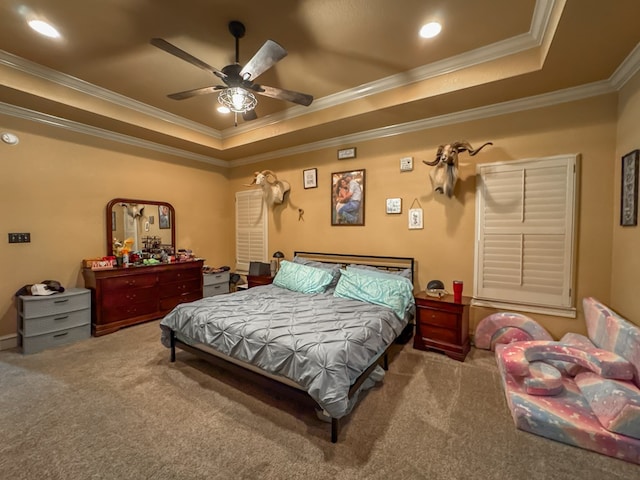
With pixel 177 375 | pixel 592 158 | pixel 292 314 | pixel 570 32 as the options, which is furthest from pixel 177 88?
pixel 592 158

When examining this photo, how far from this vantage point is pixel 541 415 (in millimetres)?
1853

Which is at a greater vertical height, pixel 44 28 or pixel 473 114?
pixel 44 28

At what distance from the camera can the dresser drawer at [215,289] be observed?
16.0 ft

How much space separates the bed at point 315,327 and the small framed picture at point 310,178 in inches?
53.0

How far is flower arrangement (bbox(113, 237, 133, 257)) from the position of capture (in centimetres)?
393

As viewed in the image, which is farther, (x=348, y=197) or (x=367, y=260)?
(x=348, y=197)

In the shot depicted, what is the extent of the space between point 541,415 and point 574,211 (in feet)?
6.50

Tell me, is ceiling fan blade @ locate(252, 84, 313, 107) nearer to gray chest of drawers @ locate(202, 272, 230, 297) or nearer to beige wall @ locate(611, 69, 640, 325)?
beige wall @ locate(611, 69, 640, 325)

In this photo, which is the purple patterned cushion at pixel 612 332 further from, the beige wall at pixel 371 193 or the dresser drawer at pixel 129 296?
the dresser drawer at pixel 129 296

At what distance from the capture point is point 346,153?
13.3ft

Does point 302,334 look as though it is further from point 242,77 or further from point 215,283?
point 215,283

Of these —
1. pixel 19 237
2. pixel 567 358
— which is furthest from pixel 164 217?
pixel 567 358

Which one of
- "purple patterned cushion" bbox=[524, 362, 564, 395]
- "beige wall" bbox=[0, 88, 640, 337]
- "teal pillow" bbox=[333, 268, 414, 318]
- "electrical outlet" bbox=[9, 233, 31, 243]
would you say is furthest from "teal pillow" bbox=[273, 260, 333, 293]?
"electrical outlet" bbox=[9, 233, 31, 243]

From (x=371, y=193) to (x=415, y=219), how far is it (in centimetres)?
72
